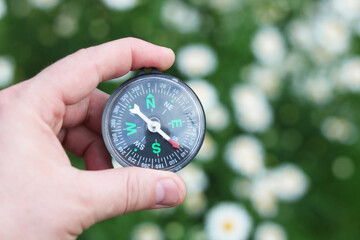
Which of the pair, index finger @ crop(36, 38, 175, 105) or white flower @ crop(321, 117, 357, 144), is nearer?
index finger @ crop(36, 38, 175, 105)

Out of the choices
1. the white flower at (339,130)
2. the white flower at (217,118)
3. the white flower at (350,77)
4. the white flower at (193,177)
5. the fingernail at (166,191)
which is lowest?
the white flower at (193,177)

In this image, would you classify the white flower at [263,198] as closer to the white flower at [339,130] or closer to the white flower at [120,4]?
the white flower at [339,130]

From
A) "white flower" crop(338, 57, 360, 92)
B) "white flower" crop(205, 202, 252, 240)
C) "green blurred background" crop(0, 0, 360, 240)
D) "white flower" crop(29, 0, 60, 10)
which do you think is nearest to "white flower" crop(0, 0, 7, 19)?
"green blurred background" crop(0, 0, 360, 240)

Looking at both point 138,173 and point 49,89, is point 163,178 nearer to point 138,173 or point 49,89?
point 138,173

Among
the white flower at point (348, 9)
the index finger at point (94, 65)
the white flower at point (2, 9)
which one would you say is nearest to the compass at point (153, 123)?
the index finger at point (94, 65)

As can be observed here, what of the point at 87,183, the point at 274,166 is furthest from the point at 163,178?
the point at 274,166

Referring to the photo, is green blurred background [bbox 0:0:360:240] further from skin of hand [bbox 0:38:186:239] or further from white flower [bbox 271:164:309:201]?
skin of hand [bbox 0:38:186:239]
